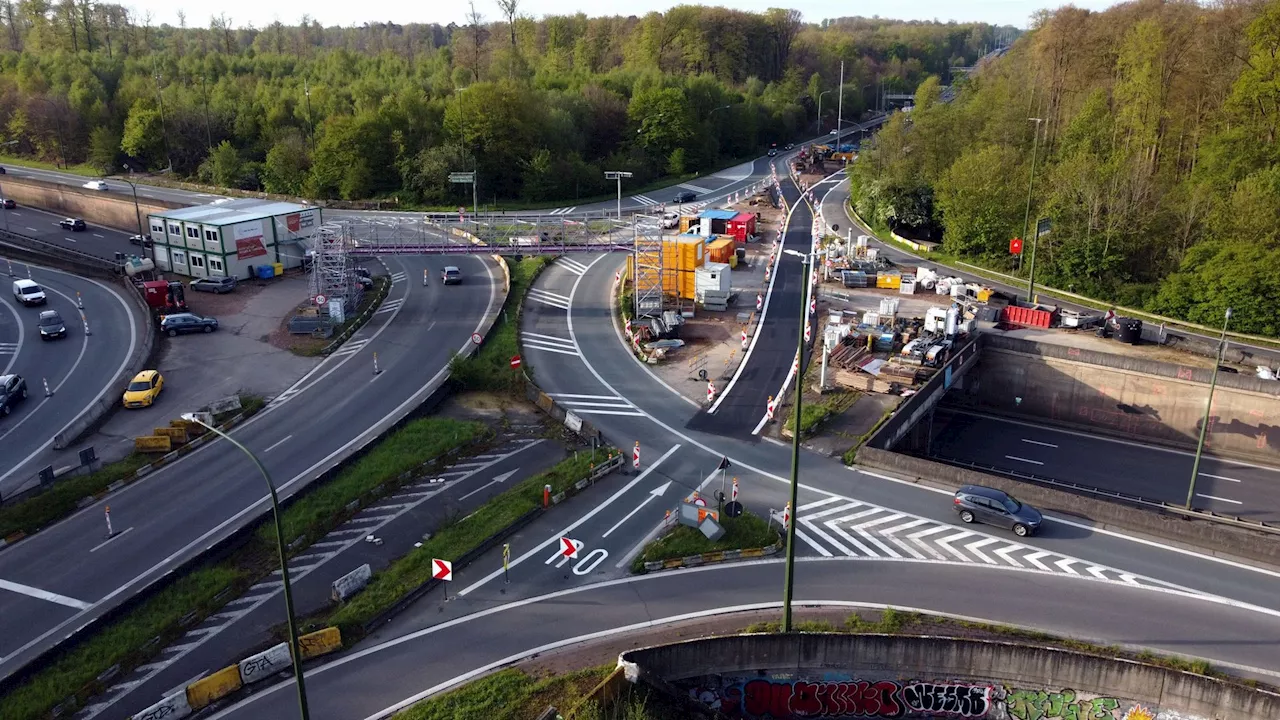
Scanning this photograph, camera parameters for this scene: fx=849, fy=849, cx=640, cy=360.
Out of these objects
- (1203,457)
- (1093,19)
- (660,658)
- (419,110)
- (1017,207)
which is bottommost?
(1203,457)

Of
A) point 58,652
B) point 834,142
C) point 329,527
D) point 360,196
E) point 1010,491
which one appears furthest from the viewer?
point 834,142

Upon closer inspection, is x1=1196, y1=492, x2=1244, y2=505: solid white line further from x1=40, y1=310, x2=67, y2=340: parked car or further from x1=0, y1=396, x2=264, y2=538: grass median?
x1=40, y1=310, x2=67, y2=340: parked car

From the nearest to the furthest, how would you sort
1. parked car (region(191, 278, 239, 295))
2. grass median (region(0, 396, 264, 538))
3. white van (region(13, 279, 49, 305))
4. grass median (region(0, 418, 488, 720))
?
grass median (region(0, 418, 488, 720))
grass median (region(0, 396, 264, 538))
white van (region(13, 279, 49, 305))
parked car (region(191, 278, 239, 295))

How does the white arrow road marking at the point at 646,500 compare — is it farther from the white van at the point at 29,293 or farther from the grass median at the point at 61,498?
the white van at the point at 29,293

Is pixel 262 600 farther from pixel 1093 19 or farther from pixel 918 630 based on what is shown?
pixel 1093 19

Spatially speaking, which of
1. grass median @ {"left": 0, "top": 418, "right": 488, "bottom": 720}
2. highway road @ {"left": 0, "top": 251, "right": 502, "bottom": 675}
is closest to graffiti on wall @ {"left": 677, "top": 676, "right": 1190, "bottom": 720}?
grass median @ {"left": 0, "top": 418, "right": 488, "bottom": 720}

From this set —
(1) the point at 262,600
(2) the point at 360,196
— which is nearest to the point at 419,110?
(2) the point at 360,196

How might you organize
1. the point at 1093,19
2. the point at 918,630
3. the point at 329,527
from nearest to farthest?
the point at 918,630 < the point at 329,527 < the point at 1093,19
